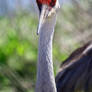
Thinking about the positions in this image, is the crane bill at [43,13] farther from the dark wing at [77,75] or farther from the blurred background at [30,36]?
the blurred background at [30,36]

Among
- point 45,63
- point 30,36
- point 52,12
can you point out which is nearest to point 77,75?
point 45,63

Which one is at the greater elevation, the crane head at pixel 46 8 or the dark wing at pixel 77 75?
the crane head at pixel 46 8

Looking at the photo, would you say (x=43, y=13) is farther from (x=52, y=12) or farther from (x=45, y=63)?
(x=45, y=63)

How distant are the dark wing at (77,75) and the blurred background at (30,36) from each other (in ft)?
5.87

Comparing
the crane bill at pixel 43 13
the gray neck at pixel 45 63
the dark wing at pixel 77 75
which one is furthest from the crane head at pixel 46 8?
the dark wing at pixel 77 75

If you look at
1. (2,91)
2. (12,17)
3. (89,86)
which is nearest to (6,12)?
(12,17)

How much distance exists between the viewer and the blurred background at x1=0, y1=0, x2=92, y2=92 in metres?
8.12

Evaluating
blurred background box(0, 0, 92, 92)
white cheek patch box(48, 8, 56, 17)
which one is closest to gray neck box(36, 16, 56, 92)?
white cheek patch box(48, 8, 56, 17)

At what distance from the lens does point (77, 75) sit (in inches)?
Answer: 238

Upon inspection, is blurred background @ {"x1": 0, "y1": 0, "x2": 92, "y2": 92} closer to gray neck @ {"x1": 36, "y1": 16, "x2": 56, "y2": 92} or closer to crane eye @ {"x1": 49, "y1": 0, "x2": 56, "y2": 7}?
gray neck @ {"x1": 36, "y1": 16, "x2": 56, "y2": 92}

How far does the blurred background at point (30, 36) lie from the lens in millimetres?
8125

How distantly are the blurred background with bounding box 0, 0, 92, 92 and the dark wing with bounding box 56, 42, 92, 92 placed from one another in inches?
70.4

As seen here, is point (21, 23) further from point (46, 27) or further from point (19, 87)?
point (46, 27)

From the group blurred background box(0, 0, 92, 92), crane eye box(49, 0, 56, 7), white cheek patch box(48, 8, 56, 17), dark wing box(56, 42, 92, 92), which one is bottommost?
blurred background box(0, 0, 92, 92)
